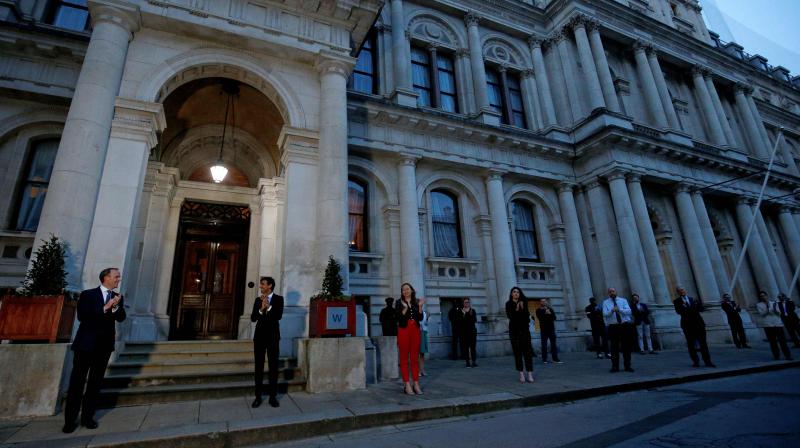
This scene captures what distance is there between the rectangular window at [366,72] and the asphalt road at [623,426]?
13418 mm

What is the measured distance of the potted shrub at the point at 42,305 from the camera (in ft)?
17.5

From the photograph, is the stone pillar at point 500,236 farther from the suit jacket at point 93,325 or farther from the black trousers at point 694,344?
the suit jacket at point 93,325

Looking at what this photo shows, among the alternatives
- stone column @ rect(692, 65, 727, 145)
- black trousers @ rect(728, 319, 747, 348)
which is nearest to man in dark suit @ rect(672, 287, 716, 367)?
black trousers @ rect(728, 319, 747, 348)

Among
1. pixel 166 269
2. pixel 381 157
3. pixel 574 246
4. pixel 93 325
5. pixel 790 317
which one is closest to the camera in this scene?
pixel 93 325

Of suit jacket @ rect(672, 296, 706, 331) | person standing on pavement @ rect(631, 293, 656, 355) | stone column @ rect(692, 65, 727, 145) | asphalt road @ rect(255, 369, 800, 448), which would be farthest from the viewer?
stone column @ rect(692, 65, 727, 145)

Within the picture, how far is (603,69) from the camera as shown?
61.3 ft

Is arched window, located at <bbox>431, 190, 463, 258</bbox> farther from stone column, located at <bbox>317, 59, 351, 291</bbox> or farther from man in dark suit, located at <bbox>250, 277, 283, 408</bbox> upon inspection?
man in dark suit, located at <bbox>250, 277, 283, 408</bbox>

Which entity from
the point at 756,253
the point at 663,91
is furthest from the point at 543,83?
the point at 756,253

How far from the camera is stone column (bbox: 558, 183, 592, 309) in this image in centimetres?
1577

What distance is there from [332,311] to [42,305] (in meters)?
4.17

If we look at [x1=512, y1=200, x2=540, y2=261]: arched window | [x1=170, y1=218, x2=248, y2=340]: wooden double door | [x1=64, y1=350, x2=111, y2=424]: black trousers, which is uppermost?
[x1=512, y1=200, x2=540, y2=261]: arched window

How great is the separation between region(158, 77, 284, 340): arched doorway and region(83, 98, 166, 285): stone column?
10.5ft

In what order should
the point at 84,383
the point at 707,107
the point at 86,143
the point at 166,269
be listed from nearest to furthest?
the point at 84,383
the point at 86,143
the point at 166,269
the point at 707,107

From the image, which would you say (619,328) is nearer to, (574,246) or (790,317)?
(574,246)
